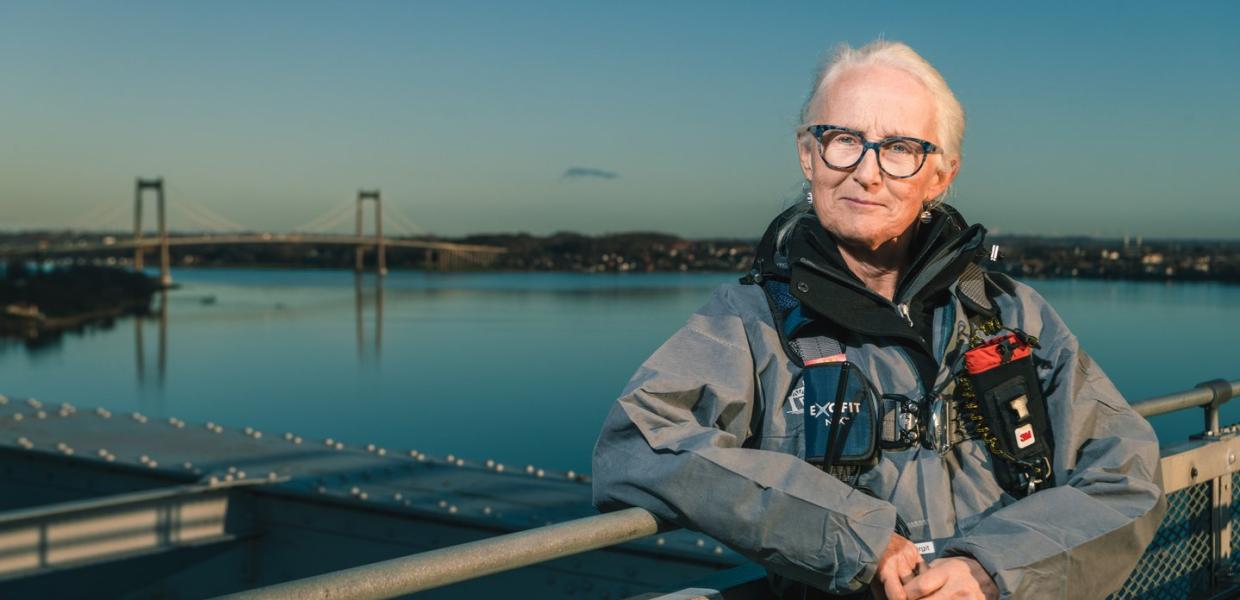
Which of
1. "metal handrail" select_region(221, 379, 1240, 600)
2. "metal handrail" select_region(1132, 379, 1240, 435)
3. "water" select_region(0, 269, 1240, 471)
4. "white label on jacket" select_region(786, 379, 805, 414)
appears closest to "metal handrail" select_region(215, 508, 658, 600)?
"metal handrail" select_region(221, 379, 1240, 600)

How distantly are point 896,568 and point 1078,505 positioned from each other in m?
0.26

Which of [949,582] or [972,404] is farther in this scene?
[972,404]

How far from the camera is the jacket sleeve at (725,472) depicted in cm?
127

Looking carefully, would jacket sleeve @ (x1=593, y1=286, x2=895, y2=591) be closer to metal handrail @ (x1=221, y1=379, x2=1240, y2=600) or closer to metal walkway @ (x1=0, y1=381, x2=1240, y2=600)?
metal handrail @ (x1=221, y1=379, x2=1240, y2=600)

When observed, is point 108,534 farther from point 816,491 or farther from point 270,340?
point 270,340

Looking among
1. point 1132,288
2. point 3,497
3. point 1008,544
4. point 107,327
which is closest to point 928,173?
point 1008,544

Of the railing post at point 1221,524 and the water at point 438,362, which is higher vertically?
the railing post at point 1221,524

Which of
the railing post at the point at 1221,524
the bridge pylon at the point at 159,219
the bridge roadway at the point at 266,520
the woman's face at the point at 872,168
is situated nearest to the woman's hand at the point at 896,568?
the woman's face at the point at 872,168

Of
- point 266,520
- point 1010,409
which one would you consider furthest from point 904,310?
point 266,520

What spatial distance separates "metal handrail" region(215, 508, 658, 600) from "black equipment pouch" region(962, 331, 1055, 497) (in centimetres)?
42

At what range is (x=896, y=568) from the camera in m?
1.30

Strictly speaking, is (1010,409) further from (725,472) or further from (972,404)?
(725,472)

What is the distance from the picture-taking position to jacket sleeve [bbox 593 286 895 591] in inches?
50.1

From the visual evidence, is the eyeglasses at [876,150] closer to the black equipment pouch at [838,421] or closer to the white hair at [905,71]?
the white hair at [905,71]
